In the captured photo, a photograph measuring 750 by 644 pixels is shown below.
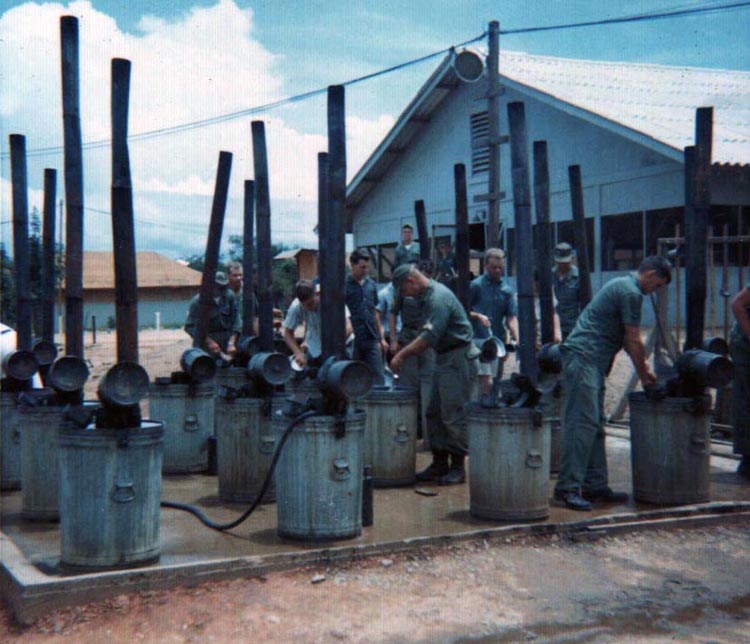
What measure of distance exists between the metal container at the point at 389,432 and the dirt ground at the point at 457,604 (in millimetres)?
1738

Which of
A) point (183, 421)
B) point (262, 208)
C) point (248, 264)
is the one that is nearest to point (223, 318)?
point (248, 264)

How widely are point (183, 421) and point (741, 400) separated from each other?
5.12m

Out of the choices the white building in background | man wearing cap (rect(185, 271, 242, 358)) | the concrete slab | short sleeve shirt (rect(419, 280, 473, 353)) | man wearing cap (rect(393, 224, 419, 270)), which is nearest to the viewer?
the concrete slab

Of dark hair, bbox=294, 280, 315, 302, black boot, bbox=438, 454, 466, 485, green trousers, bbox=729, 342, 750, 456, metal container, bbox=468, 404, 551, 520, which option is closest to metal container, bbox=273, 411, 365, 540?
metal container, bbox=468, 404, 551, 520

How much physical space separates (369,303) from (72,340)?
133 inches

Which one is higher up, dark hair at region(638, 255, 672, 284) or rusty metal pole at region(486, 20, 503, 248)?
rusty metal pole at region(486, 20, 503, 248)

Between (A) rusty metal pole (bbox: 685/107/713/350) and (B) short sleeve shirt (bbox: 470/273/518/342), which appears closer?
(A) rusty metal pole (bbox: 685/107/713/350)

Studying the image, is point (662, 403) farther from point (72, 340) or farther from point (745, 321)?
point (72, 340)

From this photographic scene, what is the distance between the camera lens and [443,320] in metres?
7.66

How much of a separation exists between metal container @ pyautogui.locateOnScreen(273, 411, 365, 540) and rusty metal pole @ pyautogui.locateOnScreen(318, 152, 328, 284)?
1.55 meters

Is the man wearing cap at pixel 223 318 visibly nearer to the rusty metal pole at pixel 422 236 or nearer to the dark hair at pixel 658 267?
the rusty metal pole at pixel 422 236

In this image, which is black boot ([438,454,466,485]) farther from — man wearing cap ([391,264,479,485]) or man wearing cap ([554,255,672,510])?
man wearing cap ([554,255,672,510])

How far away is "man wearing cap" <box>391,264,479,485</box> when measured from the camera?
768 centimetres

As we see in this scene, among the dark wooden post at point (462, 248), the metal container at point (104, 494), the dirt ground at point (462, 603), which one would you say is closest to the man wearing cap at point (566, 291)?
the dark wooden post at point (462, 248)
